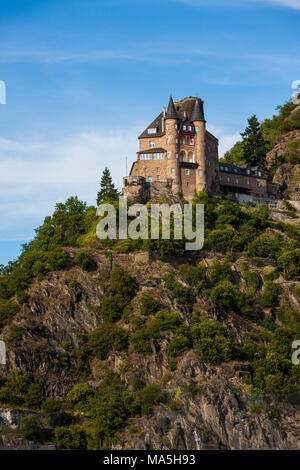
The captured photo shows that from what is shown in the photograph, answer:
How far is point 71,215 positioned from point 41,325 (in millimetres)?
23325

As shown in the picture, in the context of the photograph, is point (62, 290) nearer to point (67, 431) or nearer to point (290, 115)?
point (67, 431)

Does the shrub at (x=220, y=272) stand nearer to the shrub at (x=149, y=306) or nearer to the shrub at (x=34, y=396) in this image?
the shrub at (x=149, y=306)

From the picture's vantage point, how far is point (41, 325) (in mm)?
81500

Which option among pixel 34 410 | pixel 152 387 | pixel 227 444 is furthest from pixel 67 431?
pixel 227 444

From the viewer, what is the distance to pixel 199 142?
340 feet

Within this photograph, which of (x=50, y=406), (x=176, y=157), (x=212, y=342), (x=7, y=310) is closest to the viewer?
(x=50, y=406)

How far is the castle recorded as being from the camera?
99250mm

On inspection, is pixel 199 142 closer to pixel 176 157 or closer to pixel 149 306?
pixel 176 157

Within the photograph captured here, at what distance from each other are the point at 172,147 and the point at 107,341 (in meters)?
31.2

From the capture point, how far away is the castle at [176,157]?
326ft

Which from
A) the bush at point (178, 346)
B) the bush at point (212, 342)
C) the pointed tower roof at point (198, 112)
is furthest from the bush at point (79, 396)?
the pointed tower roof at point (198, 112)

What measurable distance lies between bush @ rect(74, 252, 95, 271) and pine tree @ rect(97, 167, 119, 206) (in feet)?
48.1

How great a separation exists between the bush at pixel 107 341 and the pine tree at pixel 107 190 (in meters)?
24.4

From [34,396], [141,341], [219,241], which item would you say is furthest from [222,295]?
[34,396]
